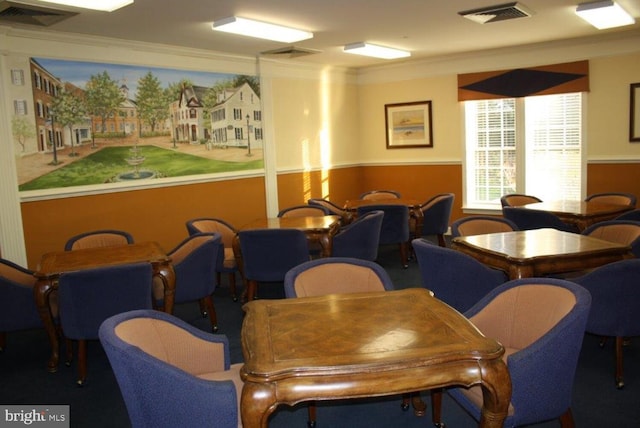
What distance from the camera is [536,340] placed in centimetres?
238

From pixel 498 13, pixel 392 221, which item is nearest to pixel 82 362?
pixel 392 221

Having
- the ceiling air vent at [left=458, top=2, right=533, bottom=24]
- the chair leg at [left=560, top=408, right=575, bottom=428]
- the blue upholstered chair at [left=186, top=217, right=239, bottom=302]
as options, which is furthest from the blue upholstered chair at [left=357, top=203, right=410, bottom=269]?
the chair leg at [left=560, top=408, right=575, bottom=428]

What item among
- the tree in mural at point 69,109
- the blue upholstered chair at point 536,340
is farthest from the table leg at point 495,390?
the tree in mural at point 69,109

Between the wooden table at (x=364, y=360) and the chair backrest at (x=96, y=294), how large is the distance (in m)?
1.51

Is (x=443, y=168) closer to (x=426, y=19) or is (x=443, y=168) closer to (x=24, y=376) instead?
(x=426, y=19)

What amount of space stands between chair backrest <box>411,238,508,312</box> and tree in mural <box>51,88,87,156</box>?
377 cm

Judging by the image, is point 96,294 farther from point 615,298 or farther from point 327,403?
point 615,298

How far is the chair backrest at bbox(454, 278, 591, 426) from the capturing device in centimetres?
220

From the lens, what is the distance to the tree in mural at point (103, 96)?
19.0 feet

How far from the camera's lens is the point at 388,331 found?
2.20 m

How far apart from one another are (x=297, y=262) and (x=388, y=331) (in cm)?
258

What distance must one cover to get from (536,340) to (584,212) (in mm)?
3366

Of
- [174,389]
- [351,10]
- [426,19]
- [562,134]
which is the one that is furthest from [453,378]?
[562,134]

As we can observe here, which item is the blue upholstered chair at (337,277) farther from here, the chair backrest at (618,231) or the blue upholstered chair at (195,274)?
the chair backrest at (618,231)
